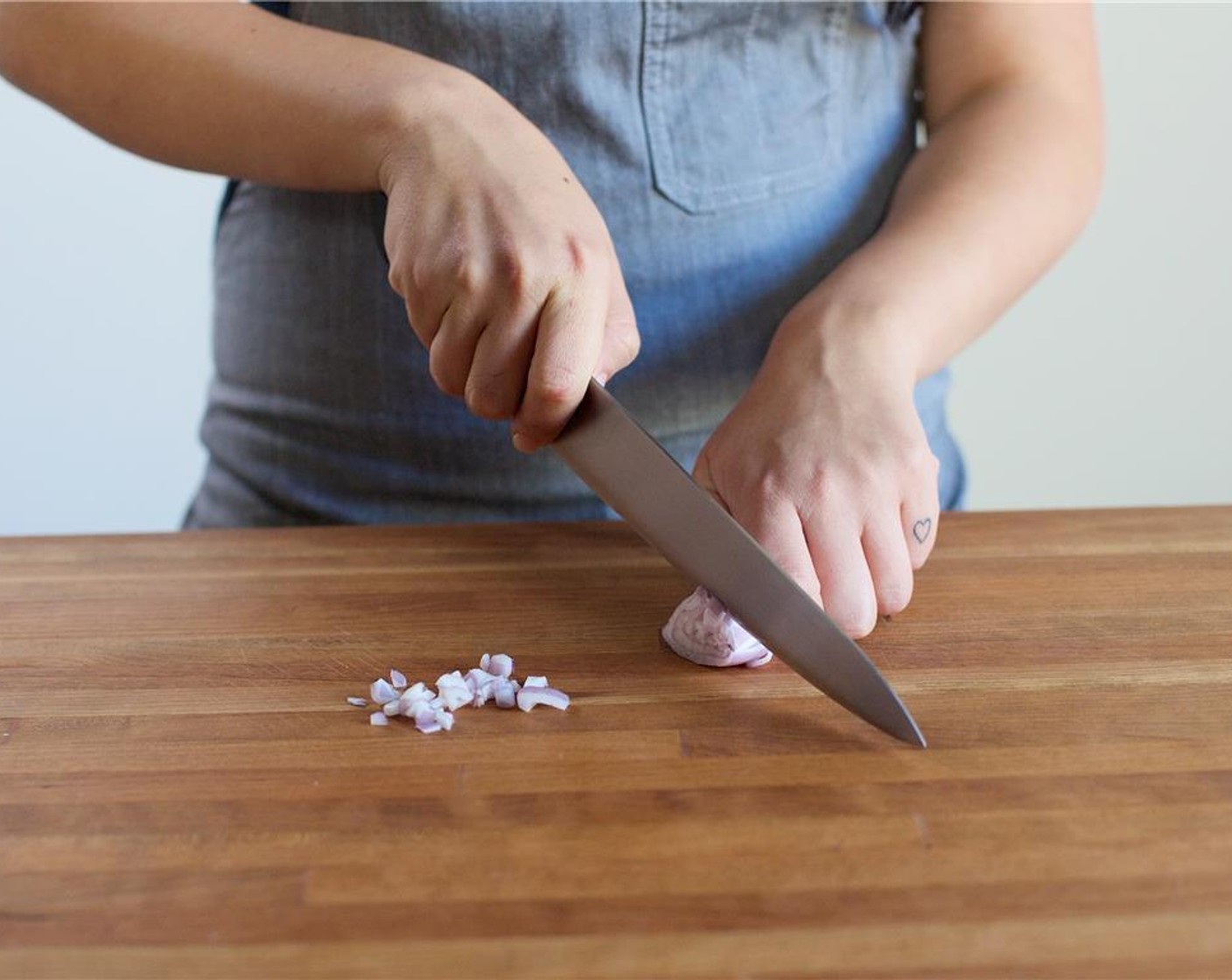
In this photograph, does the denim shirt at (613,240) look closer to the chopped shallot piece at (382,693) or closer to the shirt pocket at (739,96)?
the shirt pocket at (739,96)

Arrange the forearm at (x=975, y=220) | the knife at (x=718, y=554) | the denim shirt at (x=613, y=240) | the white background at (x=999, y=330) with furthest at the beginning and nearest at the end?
1. the white background at (x=999, y=330)
2. the denim shirt at (x=613, y=240)
3. the forearm at (x=975, y=220)
4. the knife at (x=718, y=554)

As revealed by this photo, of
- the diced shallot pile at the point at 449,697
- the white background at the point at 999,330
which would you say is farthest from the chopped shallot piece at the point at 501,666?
the white background at the point at 999,330

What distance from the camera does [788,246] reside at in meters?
1.07

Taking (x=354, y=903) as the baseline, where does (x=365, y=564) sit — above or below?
below

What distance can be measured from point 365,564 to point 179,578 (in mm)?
120

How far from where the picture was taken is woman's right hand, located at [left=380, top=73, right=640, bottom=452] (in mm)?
729

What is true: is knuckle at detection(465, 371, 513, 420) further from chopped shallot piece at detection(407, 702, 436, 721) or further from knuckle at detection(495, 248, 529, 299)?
chopped shallot piece at detection(407, 702, 436, 721)

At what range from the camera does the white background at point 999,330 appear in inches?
78.5

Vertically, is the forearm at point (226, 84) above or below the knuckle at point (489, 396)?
above

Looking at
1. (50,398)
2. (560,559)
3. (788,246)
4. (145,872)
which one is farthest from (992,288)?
(50,398)

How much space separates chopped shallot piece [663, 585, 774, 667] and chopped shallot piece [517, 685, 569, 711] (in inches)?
3.1

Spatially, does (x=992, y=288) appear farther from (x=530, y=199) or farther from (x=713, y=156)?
(x=530, y=199)

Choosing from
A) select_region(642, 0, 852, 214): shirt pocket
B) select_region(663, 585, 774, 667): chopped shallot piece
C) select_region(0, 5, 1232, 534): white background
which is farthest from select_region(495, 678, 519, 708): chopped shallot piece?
select_region(0, 5, 1232, 534): white background

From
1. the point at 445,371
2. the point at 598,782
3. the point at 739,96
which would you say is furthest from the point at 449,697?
the point at 739,96
